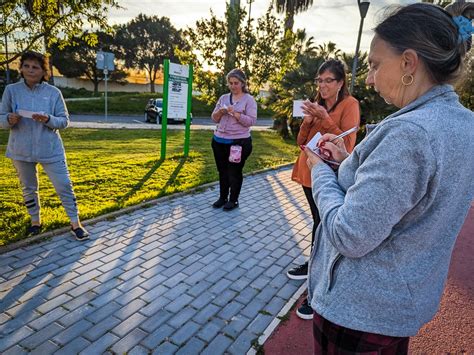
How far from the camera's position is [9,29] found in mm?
4293

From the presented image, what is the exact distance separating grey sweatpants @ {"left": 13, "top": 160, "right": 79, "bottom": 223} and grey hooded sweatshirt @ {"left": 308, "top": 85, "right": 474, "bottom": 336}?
3409mm

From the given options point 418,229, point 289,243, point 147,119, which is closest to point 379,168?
point 418,229

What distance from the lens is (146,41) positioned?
4881cm

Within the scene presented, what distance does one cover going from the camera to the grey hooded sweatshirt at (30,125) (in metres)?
3.58

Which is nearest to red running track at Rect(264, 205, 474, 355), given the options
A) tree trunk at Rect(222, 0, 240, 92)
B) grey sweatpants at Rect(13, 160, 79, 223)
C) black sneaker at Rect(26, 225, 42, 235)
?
grey sweatpants at Rect(13, 160, 79, 223)

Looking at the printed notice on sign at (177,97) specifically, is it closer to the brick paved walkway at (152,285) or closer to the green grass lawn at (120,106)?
the brick paved walkway at (152,285)

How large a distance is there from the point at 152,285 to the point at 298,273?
1.47 meters

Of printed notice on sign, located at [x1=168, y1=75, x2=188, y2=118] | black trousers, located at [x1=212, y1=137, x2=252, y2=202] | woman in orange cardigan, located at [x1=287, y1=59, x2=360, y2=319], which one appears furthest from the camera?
printed notice on sign, located at [x1=168, y1=75, x2=188, y2=118]

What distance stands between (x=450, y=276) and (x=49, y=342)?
3.97 metres

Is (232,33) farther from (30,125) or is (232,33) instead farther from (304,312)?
(304,312)

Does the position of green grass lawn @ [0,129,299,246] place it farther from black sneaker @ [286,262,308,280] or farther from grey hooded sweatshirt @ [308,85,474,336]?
grey hooded sweatshirt @ [308,85,474,336]

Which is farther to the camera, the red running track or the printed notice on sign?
the printed notice on sign

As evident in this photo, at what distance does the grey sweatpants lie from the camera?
374 cm

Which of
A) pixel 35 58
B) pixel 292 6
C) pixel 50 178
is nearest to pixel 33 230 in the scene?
pixel 50 178
